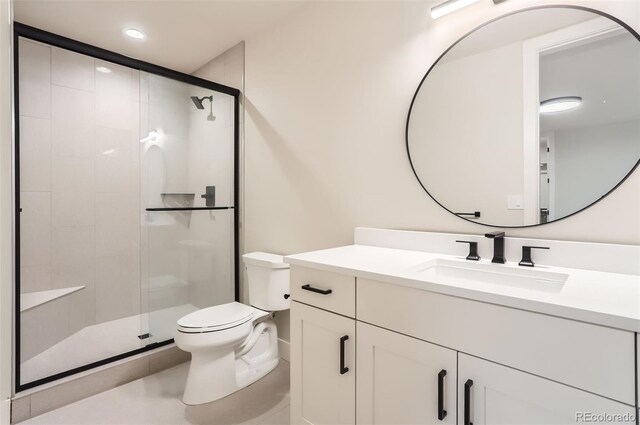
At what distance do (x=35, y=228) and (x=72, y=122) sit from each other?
867 millimetres

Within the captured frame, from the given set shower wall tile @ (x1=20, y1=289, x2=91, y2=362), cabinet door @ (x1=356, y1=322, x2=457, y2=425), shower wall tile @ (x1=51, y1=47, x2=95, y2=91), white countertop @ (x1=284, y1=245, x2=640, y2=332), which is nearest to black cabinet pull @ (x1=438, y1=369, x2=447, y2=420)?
cabinet door @ (x1=356, y1=322, x2=457, y2=425)

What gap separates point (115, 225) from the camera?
2797mm

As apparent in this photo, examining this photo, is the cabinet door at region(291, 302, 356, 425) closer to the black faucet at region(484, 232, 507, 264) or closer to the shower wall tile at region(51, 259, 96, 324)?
the black faucet at region(484, 232, 507, 264)

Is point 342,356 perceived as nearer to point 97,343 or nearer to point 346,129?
point 346,129

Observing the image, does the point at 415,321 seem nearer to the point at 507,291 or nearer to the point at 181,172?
the point at 507,291

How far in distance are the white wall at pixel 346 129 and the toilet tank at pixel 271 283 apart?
8.4 inches

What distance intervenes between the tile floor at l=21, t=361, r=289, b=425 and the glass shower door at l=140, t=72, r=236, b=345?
38 centimetres

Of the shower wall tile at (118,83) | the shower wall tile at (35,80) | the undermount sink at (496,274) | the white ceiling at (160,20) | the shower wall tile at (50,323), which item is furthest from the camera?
the shower wall tile at (118,83)

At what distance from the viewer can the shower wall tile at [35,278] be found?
2381 millimetres

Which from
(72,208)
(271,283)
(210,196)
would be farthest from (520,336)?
(72,208)

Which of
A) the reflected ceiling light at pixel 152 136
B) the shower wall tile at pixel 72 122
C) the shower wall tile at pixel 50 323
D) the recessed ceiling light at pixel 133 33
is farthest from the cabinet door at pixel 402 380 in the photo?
the shower wall tile at pixel 72 122

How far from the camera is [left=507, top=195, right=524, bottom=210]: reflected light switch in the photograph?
1327 millimetres

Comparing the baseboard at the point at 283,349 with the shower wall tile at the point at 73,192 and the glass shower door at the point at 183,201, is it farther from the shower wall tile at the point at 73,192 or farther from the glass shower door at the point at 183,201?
the shower wall tile at the point at 73,192

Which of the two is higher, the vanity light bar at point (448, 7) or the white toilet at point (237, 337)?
the vanity light bar at point (448, 7)
